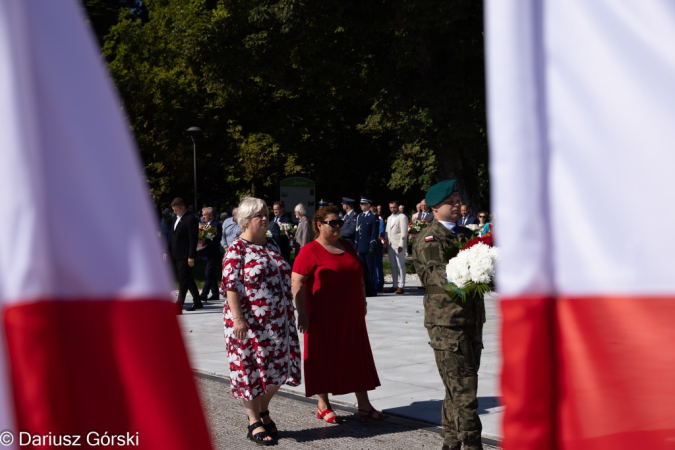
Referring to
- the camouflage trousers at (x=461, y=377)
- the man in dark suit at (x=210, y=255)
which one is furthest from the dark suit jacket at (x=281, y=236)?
the camouflage trousers at (x=461, y=377)

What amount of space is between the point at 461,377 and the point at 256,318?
1.72m

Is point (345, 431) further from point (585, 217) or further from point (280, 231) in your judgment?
point (280, 231)

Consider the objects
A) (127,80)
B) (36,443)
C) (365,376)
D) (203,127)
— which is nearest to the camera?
(36,443)

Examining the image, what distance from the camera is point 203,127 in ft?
120

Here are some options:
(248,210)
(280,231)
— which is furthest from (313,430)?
(280,231)

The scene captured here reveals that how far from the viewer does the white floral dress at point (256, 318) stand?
6.57 metres

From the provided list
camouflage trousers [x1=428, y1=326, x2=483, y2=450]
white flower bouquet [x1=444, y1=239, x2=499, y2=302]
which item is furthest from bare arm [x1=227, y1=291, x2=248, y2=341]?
white flower bouquet [x1=444, y1=239, x2=499, y2=302]

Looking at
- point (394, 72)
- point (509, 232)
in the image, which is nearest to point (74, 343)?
point (509, 232)

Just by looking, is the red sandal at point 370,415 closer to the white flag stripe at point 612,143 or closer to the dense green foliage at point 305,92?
the white flag stripe at point 612,143

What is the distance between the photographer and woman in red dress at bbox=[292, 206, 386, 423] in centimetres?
709

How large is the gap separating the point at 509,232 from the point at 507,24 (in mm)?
229

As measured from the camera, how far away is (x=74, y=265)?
36.4 inches

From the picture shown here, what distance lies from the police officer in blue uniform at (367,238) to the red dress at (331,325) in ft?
30.0

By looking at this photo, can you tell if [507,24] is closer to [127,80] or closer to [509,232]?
[509,232]
